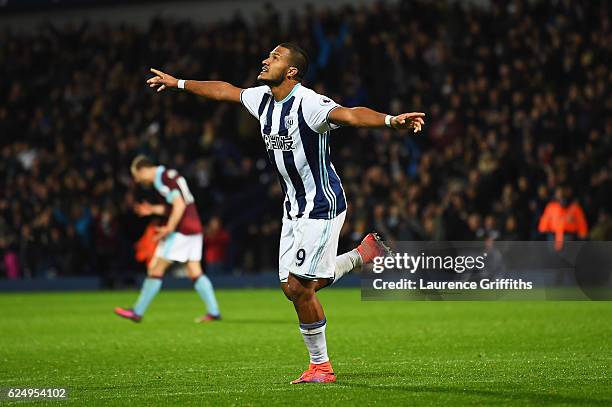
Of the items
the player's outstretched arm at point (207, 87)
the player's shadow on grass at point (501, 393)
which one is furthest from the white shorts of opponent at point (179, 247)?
the player's shadow on grass at point (501, 393)

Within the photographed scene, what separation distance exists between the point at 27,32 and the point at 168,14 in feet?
15.2

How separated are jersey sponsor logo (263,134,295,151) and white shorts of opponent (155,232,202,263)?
7257 mm

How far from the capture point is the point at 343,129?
2698cm

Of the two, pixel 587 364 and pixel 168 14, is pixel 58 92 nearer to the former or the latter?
pixel 168 14

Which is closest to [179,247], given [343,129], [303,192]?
[303,192]

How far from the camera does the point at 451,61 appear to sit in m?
25.8

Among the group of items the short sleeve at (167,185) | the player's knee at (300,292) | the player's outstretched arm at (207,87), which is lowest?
the player's knee at (300,292)

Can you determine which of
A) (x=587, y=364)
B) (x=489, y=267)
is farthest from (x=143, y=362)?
(x=489, y=267)

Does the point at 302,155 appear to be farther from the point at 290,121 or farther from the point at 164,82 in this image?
the point at 164,82

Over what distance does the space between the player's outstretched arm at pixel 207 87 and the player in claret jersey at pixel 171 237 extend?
242 inches

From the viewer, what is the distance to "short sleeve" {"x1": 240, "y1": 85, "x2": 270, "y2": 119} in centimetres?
938

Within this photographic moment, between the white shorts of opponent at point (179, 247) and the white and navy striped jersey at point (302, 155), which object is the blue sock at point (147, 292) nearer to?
the white shorts of opponent at point (179, 247)

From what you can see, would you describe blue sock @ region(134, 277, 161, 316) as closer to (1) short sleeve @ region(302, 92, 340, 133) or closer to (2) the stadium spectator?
(1) short sleeve @ region(302, 92, 340, 133)

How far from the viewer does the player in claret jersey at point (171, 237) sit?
16.0 meters
